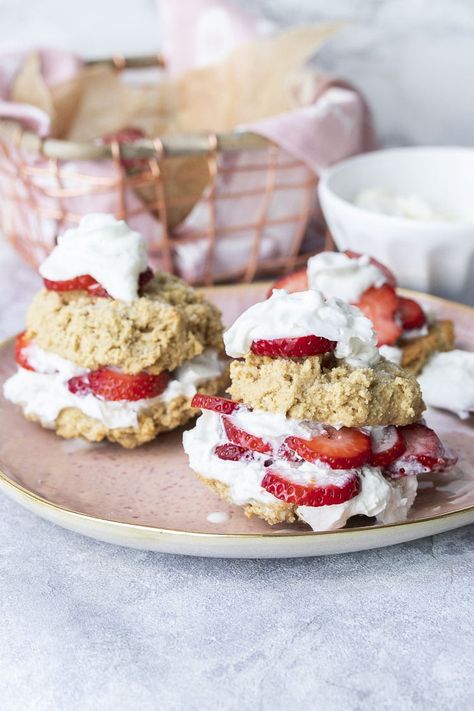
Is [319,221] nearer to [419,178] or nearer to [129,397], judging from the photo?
[419,178]

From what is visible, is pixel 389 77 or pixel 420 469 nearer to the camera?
pixel 420 469

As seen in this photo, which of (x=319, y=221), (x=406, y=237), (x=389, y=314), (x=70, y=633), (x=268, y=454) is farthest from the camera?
(x=319, y=221)

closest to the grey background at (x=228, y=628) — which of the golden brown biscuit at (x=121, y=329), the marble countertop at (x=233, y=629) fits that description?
the marble countertop at (x=233, y=629)

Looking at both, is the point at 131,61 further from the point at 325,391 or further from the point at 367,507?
the point at 367,507

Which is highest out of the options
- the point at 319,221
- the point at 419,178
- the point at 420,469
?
the point at 420,469

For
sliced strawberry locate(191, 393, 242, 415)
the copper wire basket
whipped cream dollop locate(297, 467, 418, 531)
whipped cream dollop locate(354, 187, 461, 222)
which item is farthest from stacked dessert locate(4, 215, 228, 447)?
whipped cream dollop locate(354, 187, 461, 222)

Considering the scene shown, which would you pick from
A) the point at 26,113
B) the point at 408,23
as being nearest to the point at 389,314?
the point at 26,113

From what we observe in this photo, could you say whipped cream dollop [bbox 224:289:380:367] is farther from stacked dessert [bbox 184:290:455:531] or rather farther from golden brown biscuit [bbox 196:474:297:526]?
golden brown biscuit [bbox 196:474:297:526]

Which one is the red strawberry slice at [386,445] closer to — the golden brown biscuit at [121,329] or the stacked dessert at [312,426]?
the stacked dessert at [312,426]
